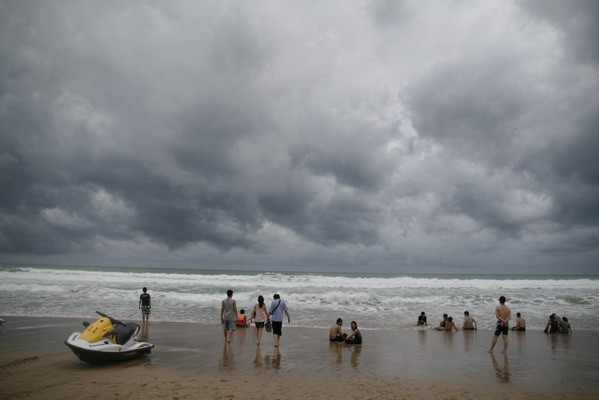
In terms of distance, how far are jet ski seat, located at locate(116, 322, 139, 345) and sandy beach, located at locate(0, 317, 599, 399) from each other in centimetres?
66

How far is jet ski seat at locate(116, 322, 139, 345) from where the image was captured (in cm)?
966

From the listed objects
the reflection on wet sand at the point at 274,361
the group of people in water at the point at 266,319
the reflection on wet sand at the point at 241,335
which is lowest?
the reflection on wet sand at the point at 241,335

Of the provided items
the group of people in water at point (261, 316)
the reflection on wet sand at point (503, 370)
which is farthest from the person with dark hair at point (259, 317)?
the reflection on wet sand at point (503, 370)

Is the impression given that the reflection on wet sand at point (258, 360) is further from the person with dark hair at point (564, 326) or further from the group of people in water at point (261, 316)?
the person with dark hair at point (564, 326)

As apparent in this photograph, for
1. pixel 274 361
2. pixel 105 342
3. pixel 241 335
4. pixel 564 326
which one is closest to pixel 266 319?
pixel 274 361

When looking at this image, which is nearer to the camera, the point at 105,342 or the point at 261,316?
the point at 105,342

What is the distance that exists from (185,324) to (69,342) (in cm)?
969

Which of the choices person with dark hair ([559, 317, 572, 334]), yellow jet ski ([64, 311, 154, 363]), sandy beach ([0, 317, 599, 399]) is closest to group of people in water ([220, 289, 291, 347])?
sandy beach ([0, 317, 599, 399])

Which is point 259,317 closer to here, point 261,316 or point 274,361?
point 261,316

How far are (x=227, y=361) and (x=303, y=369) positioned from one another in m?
2.39

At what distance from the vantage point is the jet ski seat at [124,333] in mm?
9664

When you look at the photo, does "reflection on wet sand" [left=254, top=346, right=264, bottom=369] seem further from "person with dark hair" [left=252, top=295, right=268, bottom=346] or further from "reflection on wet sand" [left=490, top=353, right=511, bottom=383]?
"reflection on wet sand" [left=490, top=353, right=511, bottom=383]

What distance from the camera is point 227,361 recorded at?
10.4 metres

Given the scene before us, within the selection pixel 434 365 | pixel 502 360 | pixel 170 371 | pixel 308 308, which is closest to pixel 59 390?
pixel 170 371
